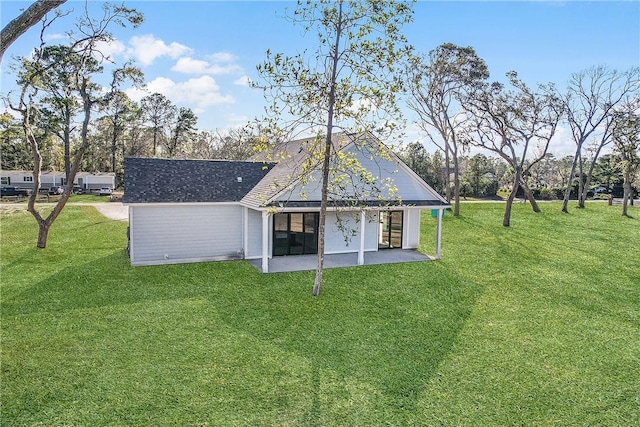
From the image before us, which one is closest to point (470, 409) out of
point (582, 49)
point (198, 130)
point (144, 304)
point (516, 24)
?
point (144, 304)

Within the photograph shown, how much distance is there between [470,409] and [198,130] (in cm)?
4529

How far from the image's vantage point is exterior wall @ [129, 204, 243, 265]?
14.3 metres

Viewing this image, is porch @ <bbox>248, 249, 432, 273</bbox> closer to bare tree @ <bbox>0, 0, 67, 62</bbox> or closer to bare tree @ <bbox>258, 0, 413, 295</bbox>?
bare tree @ <bbox>258, 0, 413, 295</bbox>

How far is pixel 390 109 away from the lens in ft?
34.0

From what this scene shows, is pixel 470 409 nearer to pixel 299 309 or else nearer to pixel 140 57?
pixel 299 309

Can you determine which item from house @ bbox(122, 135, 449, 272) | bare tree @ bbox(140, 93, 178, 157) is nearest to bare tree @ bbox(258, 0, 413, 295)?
house @ bbox(122, 135, 449, 272)

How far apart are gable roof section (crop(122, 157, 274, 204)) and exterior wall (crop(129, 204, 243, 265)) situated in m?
0.35

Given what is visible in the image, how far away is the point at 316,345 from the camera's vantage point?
8219 millimetres

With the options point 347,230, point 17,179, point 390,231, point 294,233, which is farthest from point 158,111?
point 347,230

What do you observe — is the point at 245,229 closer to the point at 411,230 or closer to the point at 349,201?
the point at 349,201

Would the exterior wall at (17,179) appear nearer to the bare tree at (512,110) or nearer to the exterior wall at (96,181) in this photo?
the exterior wall at (96,181)

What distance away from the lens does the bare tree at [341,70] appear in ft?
33.1

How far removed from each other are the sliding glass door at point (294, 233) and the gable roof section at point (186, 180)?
198 cm

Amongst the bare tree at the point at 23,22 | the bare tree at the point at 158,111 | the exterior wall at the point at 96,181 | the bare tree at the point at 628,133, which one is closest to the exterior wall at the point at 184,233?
the bare tree at the point at 23,22
